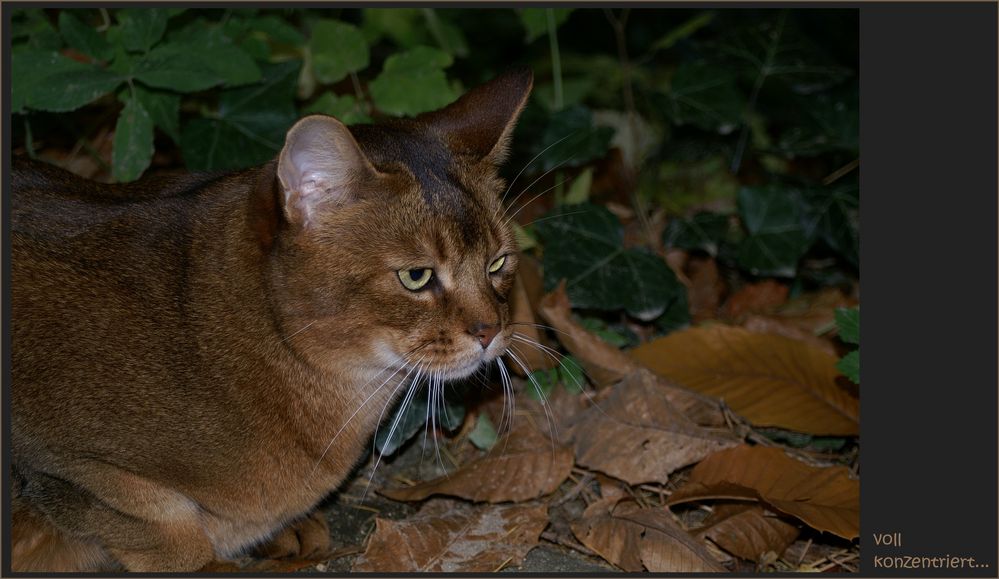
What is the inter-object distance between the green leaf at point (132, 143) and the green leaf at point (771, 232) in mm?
2522

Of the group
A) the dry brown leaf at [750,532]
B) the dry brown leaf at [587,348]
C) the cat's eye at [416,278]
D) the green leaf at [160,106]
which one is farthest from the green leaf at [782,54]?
the cat's eye at [416,278]

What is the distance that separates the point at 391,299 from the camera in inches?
118

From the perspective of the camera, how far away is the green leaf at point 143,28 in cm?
398

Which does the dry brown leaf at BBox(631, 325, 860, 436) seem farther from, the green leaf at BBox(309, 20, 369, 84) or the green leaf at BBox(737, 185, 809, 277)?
the green leaf at BBox(309, 20, 369, 84)

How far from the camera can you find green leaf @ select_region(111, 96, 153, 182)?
395cm

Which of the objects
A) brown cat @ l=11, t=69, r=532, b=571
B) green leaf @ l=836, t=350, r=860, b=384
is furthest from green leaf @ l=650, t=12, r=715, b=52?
brown cat @ l=11, t=69, r=532, b=571

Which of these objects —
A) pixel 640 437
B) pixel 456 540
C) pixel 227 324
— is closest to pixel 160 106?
pixel 227 324

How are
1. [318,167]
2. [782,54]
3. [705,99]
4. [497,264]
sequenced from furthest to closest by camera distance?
[782,54] < [705,99] < [497,264] < [318,167]

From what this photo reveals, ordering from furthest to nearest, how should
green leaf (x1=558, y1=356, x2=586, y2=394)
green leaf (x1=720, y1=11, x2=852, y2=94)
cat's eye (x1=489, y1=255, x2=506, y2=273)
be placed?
green leaf (x1=720, y1=11, x2=852, y2=94) → green leaf (x1=558, y1=356, x2=586, y2=394) → cat's eye (x1=489, y1=255, x2=506, y2=273)

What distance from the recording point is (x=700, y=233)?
4.84m

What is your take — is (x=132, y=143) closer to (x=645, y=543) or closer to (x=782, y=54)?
(x=645, y=543)

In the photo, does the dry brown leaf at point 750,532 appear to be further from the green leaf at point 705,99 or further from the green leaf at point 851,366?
the green leaf at point 705,99

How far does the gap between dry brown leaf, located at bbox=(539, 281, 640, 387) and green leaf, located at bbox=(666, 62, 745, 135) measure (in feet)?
3.93

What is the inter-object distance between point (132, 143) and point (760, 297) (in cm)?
279
